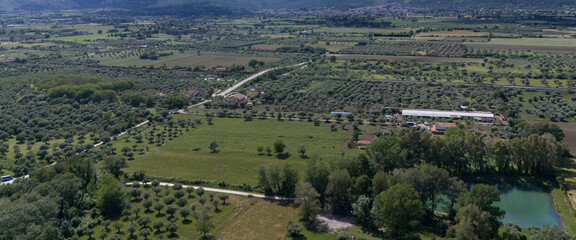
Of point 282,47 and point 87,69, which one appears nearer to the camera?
point 87,69

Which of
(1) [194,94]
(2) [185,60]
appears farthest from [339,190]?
(2) [185,60]

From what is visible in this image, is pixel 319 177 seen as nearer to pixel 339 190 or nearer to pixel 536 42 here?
pixel 339 190

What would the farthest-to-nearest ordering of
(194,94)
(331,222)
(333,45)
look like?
(333,45) < (194,94) < (331,222)

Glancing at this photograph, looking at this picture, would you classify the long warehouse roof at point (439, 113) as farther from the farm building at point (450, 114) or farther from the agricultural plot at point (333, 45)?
the agricultural plot at point (333, 45)

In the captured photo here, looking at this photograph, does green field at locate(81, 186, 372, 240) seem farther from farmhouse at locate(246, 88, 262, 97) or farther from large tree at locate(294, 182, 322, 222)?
farmhouse at locate(246, 88, 262, 97)

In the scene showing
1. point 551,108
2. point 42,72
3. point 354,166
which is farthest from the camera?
point 42,72

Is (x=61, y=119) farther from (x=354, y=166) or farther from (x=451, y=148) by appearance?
(x=451, y=148)

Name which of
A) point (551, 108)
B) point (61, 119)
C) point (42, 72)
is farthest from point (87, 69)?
point (551, 108)
